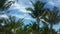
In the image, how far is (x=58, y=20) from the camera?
122ft

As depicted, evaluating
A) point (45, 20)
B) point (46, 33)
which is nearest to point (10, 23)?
point (45, 20)

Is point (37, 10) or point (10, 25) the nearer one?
point (10, 25)

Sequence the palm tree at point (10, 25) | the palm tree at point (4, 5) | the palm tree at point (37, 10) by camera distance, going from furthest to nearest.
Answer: the palm tree at point (37, 10)
the palm tree at point (10, 25)
the palm tree at point (4, 5)

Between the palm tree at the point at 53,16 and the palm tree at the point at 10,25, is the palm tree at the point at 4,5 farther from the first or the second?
the palm tree at the point at 53,16

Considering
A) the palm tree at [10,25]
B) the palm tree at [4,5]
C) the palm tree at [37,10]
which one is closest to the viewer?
the palm tree at [4,5]

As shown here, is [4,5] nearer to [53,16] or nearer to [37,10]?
[37,10]

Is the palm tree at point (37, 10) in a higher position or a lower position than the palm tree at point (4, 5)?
lower

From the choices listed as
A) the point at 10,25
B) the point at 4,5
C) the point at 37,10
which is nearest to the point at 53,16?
the point at 37,10

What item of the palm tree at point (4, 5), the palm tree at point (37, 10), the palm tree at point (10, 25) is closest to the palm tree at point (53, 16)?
the palm tree at point (37, 10)

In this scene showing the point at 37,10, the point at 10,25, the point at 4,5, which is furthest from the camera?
the point at 37,10

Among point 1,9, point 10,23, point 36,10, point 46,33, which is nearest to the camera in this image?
point 1,9

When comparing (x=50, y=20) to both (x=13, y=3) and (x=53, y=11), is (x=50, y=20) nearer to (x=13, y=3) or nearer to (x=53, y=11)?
(x=53, y=11)

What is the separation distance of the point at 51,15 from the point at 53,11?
0.76m

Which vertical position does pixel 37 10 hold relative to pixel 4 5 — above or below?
below
